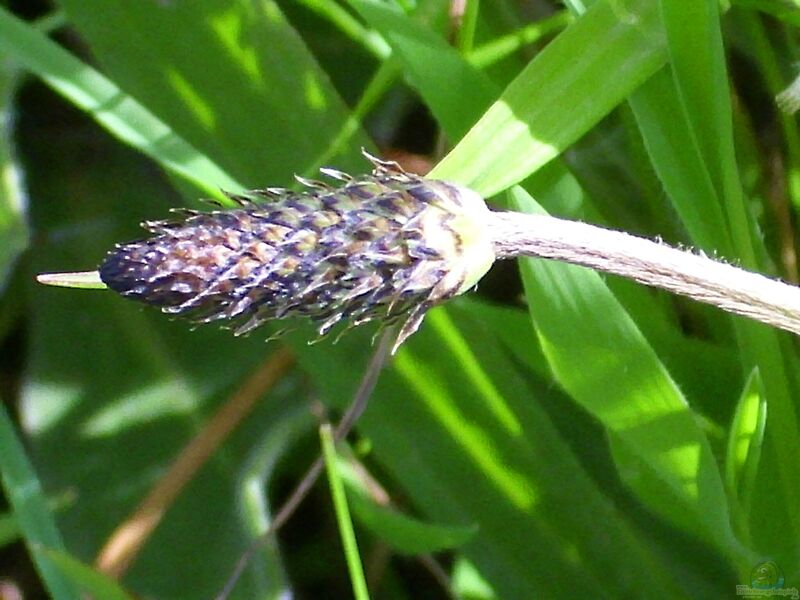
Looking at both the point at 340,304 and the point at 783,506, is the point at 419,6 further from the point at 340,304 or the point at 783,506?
the point at 783,506

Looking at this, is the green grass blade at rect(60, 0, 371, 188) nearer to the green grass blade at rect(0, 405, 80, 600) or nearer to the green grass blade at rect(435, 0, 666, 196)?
the green grass blade at rect(435, 0, 666, 196)

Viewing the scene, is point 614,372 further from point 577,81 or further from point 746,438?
point 577,81

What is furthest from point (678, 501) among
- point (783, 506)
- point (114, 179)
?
point (114, 179)

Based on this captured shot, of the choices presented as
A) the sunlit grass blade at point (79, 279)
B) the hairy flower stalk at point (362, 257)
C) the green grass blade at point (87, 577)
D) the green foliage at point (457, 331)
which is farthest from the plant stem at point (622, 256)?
the green grass blade at point (87, 577)

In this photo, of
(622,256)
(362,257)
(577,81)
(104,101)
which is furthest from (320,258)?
(104,101)

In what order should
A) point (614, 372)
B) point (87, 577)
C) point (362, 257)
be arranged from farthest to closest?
point (87, 577)
point (614, 372)
point (362, 257)

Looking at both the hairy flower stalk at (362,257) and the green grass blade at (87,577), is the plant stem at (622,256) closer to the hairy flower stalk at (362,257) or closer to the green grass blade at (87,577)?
the hairy flower stalk at (362,257)
